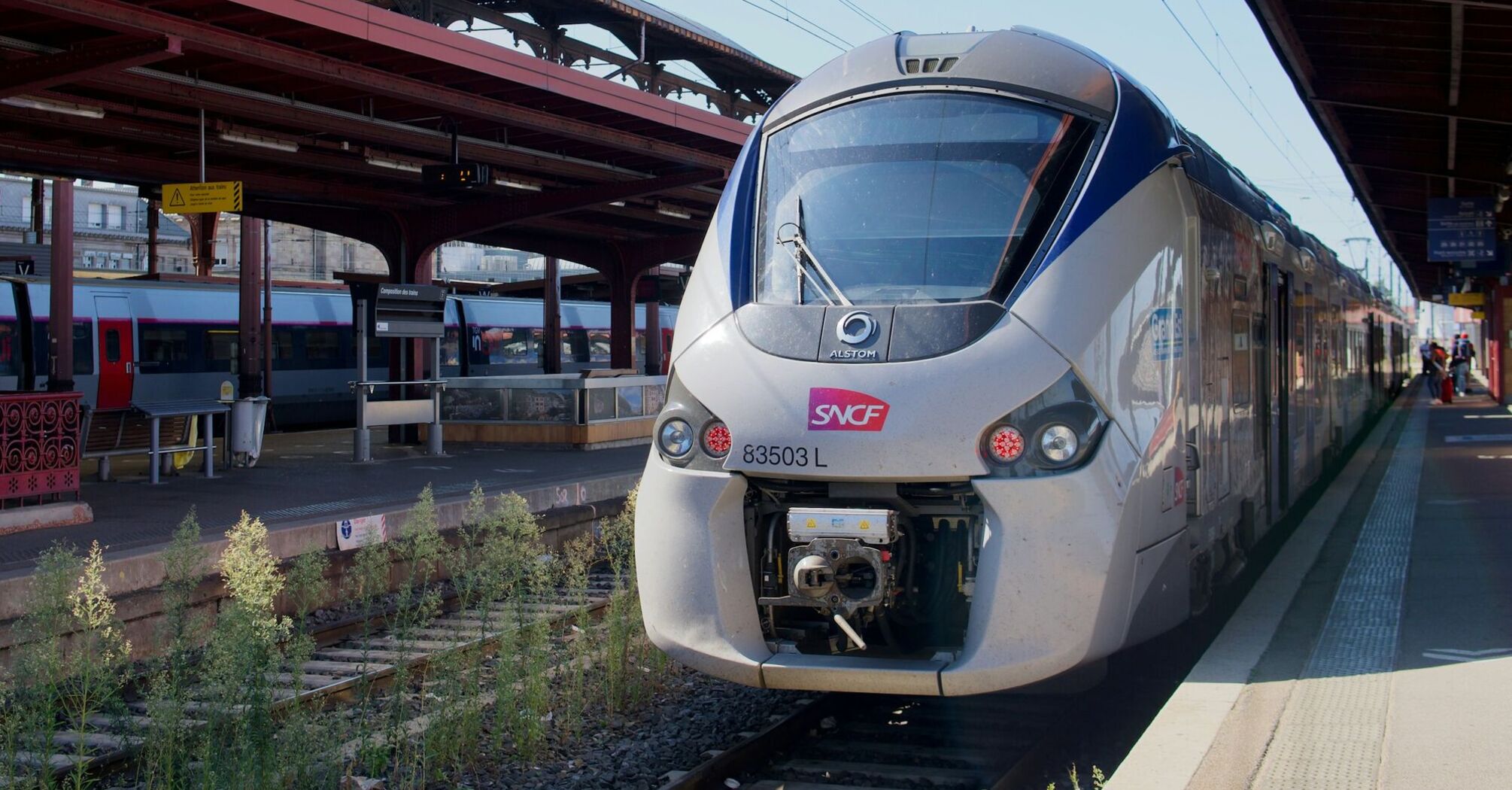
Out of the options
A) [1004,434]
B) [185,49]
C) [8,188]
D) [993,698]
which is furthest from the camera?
[8,188]

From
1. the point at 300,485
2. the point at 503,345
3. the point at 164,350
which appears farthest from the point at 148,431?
the point at 503,345

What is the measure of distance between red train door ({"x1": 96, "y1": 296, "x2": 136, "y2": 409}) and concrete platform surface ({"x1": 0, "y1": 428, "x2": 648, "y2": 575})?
625cm

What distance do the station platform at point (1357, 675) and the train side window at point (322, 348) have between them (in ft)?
72.3

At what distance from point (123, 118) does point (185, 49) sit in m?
3.72

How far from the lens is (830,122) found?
19.7 ft

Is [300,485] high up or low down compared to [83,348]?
down

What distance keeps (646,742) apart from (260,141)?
1114cm

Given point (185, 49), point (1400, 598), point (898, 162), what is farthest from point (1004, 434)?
point (185, 49)

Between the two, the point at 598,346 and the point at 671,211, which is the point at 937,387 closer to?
the point at 671,211

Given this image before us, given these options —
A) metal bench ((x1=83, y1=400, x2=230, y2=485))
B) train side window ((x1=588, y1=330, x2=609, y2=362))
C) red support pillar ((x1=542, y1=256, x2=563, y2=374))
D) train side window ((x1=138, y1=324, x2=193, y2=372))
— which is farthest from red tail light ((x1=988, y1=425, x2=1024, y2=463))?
train side window ((x1=588, y1=330, x2=609, y2=362))

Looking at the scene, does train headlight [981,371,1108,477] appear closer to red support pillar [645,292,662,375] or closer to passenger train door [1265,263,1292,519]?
passenger train door [1265,263,1292,519]

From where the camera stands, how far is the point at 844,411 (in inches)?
197

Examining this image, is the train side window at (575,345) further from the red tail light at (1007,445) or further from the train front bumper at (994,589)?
the red tail light at (1007,445)

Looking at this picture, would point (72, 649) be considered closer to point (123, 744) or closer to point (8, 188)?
point (123, 744)
